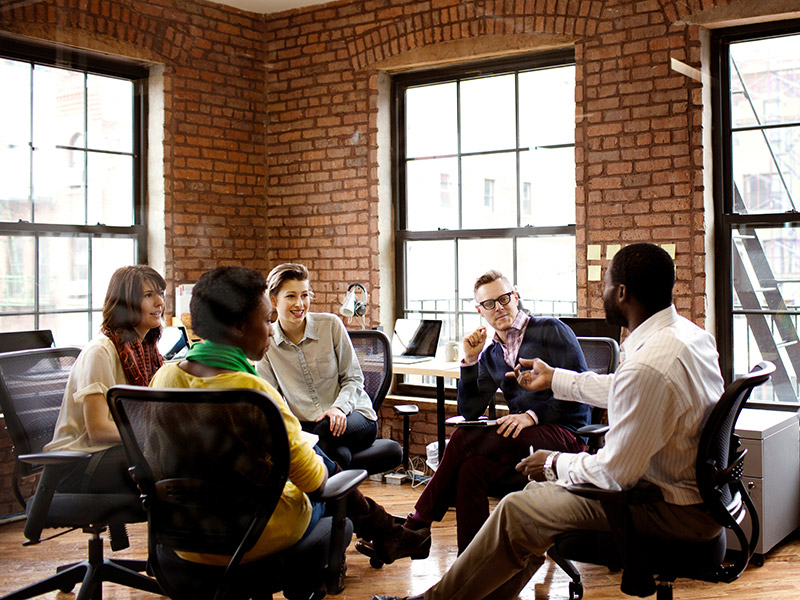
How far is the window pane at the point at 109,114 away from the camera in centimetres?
464

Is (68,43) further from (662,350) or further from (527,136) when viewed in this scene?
(662,350)

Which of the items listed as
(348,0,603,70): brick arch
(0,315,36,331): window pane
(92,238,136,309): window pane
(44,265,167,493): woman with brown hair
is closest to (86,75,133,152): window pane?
(92,238,136,309): window pane

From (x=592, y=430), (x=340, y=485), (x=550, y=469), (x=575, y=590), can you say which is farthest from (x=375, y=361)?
(x=340, y=485)

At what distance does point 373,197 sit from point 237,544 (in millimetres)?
3335

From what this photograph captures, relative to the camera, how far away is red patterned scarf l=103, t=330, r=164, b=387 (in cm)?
277

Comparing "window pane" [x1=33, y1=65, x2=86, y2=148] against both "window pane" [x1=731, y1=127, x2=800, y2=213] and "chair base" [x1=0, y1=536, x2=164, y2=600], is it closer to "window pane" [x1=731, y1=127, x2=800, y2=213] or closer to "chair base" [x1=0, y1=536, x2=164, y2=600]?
"chair base" [x1=0, y1=536, x2=164, y2=600]

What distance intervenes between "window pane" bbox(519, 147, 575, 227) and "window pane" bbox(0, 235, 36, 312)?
9.12 feet

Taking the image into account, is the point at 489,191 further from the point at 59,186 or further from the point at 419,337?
the point at 59,186

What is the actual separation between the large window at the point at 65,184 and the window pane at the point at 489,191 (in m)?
2.01

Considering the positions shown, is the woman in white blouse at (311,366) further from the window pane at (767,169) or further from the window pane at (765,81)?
the window pane at (765,81)

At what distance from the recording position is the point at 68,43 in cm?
443

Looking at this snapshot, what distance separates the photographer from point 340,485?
6.77 ft

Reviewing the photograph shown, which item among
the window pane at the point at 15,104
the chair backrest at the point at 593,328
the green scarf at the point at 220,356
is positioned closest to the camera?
the green scarf at the point at 220,356

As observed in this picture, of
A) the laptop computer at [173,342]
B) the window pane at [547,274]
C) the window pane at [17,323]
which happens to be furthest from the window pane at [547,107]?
the window pane at [17,323]
